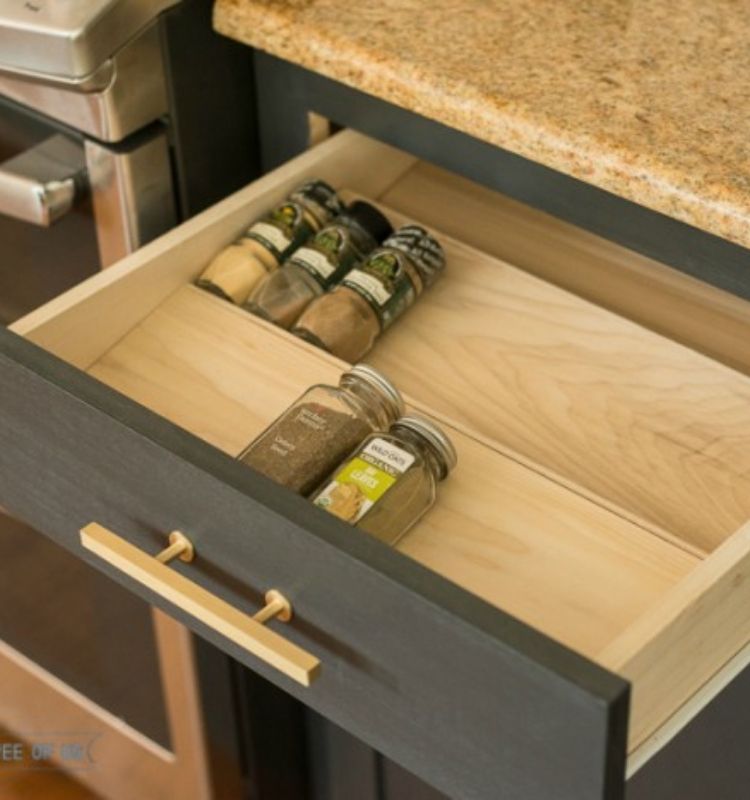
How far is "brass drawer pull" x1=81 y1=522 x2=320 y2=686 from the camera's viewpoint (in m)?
0.84

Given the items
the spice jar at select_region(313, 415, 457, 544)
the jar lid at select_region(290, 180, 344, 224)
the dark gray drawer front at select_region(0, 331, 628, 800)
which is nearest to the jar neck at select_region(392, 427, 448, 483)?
the spice jar at select_region(313, 415, 457, 544)

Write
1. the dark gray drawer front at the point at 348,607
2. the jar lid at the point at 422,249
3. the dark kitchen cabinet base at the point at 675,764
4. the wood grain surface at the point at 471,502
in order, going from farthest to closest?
the jar lid at the point at 422,249, the dark kitchen cabinet base at the point at 675,764, the wood grain surface at the point at 471,502, the dark gray drawer front at the point at 348,607

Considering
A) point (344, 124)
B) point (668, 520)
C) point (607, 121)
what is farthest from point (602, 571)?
point (344, 124)

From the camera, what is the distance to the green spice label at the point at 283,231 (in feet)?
3.78

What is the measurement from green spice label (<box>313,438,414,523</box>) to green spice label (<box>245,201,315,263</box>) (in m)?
0.23

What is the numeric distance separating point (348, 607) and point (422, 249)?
0.39 meters

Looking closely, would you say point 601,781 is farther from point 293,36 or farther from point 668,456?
point 293,36

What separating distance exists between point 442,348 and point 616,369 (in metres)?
0.12

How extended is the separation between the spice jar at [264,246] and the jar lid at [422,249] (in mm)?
58

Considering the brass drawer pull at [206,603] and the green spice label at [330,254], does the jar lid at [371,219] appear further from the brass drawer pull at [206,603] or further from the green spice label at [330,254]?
the brass drawer pull at [206,603]

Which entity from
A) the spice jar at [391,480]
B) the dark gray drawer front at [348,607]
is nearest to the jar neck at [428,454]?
→ the spice jar at [391,480]

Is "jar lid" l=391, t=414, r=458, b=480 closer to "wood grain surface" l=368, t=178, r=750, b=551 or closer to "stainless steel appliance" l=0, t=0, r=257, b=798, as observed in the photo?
"wood grain surface" l=368, t=178, r=750, b=551

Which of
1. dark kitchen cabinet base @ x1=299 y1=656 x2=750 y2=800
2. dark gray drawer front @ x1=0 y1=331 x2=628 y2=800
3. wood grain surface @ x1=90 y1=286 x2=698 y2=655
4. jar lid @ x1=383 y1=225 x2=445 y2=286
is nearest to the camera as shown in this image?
dark gray drawer front @ x1=0 y1=331 x2=628 y2=800

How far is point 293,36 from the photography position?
111 cm
